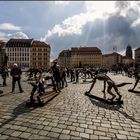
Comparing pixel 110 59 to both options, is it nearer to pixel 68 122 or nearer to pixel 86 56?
pixel 86 56

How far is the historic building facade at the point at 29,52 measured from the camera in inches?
4808

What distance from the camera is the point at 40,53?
12244cm

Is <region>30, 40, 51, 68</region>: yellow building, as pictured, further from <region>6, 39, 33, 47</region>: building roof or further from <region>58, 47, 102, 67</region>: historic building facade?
<region>58, 47, 102, 67</region>: historic building facade

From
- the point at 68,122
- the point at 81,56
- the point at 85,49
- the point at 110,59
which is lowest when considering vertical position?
the point at 68,122

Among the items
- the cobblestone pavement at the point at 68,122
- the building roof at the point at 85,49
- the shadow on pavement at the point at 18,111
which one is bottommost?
the cobblestone pavement at the point at 68,122

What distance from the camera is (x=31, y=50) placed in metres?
122

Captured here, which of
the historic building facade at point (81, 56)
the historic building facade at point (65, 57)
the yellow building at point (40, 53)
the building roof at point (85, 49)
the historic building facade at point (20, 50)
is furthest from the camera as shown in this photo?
the historic building facade at point (65, 57)

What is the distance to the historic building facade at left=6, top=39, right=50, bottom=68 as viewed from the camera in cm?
12212

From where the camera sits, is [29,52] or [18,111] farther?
[29,52]

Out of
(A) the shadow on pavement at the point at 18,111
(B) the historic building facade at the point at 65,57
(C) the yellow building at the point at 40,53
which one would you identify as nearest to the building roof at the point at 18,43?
(C) the yellow building at the point at 40,53

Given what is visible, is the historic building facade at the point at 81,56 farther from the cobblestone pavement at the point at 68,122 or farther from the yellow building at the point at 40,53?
the cobblestone pavement at the point at 68,122


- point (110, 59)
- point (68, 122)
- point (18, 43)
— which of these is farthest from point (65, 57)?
point (68, 122)

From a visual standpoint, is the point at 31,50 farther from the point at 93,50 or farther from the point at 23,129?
the point at 23,129

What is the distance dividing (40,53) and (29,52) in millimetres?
6521
